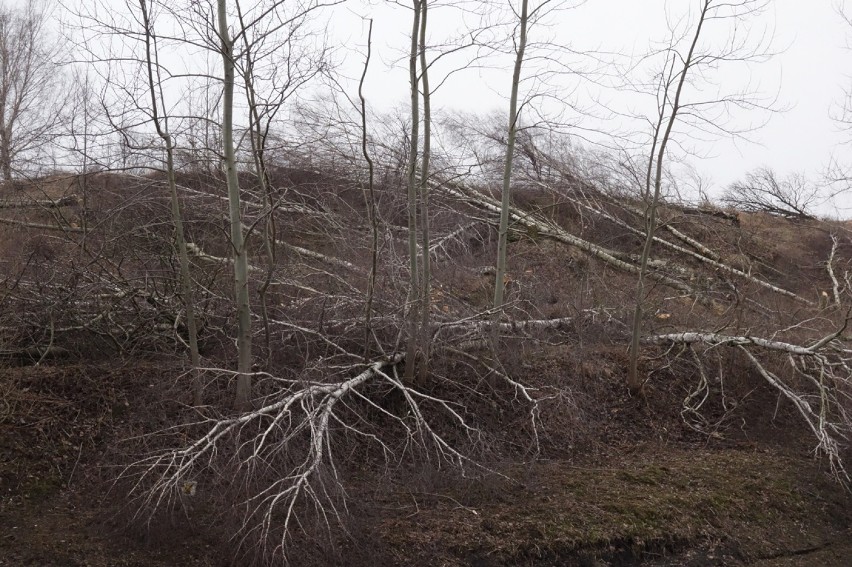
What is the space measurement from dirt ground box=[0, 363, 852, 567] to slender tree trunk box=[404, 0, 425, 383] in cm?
145

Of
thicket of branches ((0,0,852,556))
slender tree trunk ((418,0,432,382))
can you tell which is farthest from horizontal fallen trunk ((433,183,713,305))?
slender tree trunk ((418,0,432,382))

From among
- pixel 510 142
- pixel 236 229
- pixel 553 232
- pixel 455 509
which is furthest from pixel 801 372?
pixel 236 229

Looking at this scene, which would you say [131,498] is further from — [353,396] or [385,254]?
[385,254]

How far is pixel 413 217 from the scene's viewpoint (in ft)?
25.7

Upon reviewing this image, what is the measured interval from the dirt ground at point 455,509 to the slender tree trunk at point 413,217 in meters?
1.45

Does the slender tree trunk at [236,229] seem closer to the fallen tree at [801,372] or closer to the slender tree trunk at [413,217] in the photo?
the slender tree trunk at [413,217]

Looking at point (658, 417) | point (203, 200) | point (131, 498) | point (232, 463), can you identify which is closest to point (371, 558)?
point (232, 463)

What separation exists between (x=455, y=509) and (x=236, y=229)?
307cm

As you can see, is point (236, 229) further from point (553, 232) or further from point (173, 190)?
point (553, 232)

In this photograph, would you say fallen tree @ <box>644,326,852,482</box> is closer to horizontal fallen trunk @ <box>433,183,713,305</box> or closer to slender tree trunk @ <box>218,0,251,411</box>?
horizontal fallen trunk @ <box>433,183,713,305</box>

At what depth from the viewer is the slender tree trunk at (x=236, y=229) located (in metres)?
6.54

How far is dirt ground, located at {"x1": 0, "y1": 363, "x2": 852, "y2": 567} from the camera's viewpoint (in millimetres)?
5848

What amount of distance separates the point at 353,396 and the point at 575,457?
7.98ft

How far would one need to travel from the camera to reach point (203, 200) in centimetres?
998
